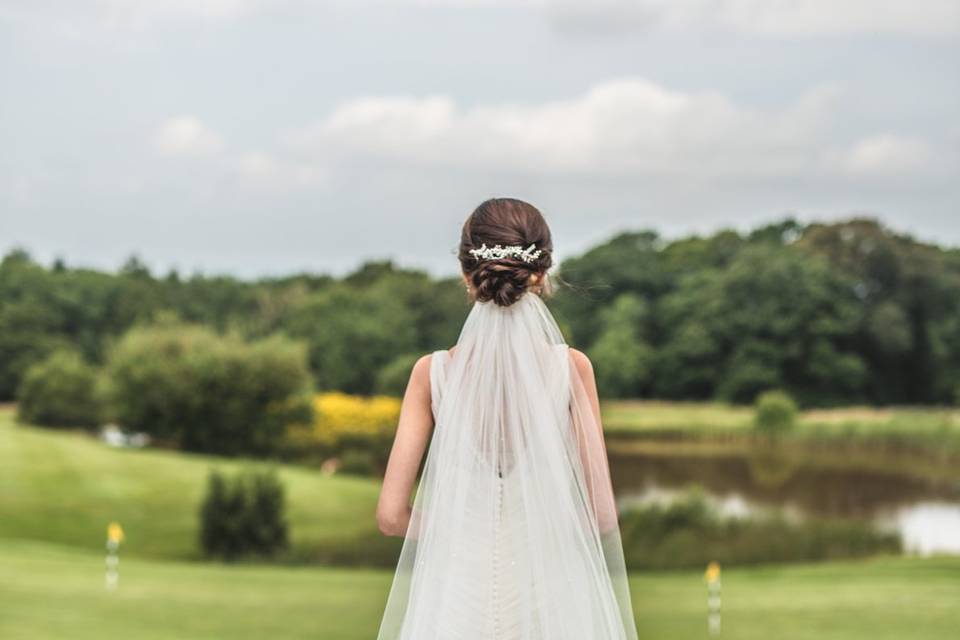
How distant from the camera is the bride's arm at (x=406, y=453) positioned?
3.22 metres

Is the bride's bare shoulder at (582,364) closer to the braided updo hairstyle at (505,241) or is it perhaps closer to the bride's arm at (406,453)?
the braided updo hairstyle at (505,241)

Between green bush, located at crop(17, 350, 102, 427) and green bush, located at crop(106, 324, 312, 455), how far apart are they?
104 inches

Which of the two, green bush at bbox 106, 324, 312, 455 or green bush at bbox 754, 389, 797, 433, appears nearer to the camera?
green bush at bbox 106, 324, 312, 455

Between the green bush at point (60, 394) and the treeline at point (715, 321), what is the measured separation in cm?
648

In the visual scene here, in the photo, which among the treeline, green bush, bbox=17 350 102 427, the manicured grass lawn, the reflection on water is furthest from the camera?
the treeline

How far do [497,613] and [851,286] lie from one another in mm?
55708

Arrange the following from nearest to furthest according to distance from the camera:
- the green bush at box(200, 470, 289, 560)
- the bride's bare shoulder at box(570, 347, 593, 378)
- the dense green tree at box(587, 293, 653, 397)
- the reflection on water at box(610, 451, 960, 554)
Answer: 1. the bride's bare shoulder at box(570, 347, 593, 378)
2. the green bush at box(200, 470, 289, 560)
3. the reflection on water at box(610, 451, 960, 554)
4. the dense green tree at box(587, 293, 653, 397)

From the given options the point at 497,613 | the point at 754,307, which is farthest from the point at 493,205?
the point at 754,307

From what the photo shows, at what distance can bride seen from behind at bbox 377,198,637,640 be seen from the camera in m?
3.42

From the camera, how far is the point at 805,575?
18.6m

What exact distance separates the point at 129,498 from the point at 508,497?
29902 millimetres

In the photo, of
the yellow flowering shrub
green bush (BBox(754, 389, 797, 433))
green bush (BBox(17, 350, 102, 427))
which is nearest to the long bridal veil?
the yellow flowering shrub

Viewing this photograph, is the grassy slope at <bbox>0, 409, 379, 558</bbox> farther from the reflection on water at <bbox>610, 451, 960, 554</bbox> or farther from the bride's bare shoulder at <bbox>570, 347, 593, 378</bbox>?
the bride's bare shoulder at <bbox>570, 347, 593, 378</bbox>

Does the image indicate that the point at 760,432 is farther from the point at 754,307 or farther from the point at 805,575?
the point at 805,575
